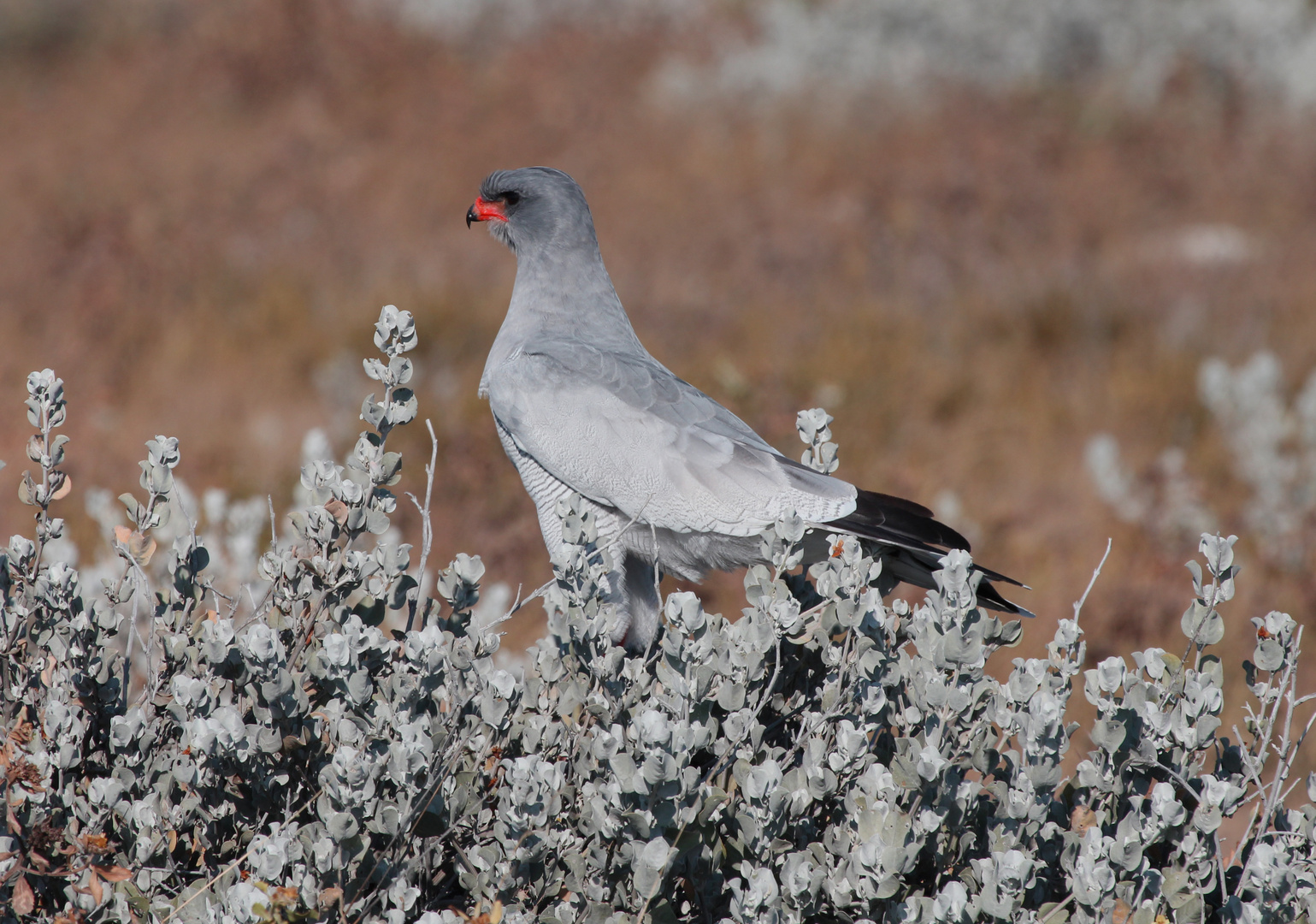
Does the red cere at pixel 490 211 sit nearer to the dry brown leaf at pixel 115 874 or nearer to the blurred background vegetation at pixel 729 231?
the blurred background vegetation at pixel 729 231

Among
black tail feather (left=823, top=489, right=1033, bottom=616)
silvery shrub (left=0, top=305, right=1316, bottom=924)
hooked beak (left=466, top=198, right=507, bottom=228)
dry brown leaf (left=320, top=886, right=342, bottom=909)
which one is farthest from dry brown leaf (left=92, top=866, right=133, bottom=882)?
hooked beak (left=466, top=198, right=507, bottom=228)

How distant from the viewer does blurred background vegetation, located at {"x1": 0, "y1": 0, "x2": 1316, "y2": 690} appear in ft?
16.1

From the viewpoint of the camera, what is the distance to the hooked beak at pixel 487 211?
3154 mm

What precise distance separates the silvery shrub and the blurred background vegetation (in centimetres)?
186

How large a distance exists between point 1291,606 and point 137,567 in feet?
13.1

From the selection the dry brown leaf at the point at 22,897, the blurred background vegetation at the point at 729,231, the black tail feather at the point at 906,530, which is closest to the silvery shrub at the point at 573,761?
the dry brown leaf at the point at 22,897

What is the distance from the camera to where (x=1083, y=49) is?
11.2 metres

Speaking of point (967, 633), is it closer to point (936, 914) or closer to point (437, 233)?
point (936, 914)


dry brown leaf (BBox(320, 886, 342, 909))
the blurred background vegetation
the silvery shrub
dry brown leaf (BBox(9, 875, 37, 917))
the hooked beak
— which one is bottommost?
dry brown leaf (BBox(9, 875, 37, 917))

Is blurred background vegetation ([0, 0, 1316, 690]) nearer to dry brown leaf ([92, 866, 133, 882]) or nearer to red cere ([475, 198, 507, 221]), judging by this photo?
red cere ([475, 198, 507, 221])

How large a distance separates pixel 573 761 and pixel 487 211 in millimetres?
1853

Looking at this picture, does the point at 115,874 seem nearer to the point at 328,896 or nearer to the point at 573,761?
the point at 328,896

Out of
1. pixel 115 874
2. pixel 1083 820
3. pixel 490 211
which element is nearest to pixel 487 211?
pixel 490 211

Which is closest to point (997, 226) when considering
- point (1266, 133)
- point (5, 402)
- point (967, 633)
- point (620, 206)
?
point (620, 206)
